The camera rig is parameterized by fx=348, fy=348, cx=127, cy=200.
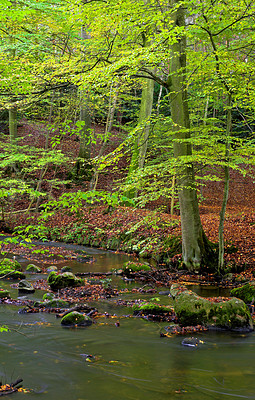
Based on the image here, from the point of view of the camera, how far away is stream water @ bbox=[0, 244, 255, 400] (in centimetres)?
370

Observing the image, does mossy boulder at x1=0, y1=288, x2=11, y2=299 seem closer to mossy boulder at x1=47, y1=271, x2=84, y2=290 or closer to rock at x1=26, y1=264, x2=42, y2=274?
mossy boulder at x1=47, y1=271, x2=84, y2=290

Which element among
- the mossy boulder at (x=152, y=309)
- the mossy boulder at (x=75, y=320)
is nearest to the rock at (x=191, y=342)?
the mossy boulder at (x=152, y=309)

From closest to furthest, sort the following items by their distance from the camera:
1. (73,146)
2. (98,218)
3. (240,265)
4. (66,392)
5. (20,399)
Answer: (20,399)
(66,392)
(240,265)
(98,218)
(73,146)

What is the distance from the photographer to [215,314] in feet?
→ 18.9

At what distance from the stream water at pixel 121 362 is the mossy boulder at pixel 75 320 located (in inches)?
5.1

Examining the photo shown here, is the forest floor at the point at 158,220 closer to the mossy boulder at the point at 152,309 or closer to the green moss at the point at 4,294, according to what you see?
the green moss at the point at 4,294

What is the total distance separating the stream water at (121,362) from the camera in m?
3.70

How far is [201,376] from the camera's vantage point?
4082 millimetres

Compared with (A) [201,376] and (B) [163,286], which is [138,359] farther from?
(B) [163,286]

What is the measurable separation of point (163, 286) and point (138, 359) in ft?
13.8

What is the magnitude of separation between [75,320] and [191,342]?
1.92 metres

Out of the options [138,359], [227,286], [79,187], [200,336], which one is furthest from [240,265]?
[79,187]

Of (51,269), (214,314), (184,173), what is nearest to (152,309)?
(214,314)

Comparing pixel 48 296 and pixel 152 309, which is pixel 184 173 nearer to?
pixel 152 309
